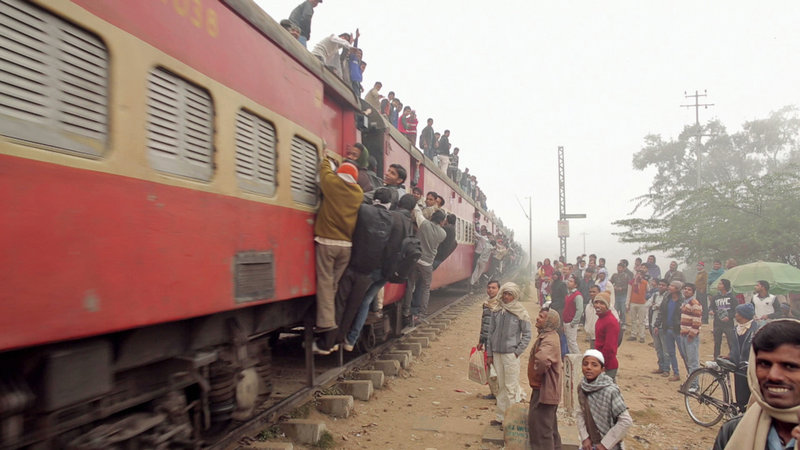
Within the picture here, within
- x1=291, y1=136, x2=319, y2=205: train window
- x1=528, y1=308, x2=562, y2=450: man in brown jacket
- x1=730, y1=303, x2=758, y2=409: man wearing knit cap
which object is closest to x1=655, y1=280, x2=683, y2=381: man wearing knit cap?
x1=730, y1=303, x2=758, y2=409: man wearing knit cap

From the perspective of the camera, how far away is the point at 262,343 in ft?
13.7

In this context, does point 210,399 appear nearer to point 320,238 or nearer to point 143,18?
point 320,238

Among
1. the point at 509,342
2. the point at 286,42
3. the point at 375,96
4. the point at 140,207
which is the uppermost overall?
the point at 375,96

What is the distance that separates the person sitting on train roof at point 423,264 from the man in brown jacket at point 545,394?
2.51 meters

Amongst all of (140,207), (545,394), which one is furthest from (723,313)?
(140,207)

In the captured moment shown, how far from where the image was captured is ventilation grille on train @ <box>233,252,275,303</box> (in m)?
3.11

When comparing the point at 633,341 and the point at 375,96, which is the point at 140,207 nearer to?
the point at 375,96

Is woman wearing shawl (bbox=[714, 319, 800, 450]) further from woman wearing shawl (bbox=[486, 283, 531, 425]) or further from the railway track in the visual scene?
woman wearing shawl (bbox=[486, 283, 531, 425])

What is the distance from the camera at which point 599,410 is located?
3559 millimetres

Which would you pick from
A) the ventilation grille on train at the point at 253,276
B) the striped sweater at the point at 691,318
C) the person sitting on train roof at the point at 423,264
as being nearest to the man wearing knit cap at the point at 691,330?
the striped sweater at the point at 691,318

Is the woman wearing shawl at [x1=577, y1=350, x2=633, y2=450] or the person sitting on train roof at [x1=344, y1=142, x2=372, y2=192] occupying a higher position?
the person sitting on train roof at [x1=344, y1=142, x2=372, y2=192]

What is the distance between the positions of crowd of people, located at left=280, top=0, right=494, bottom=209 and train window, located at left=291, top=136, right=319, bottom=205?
1.13 m

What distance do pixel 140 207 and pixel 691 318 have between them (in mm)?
8168

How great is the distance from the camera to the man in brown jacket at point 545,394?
433cm
